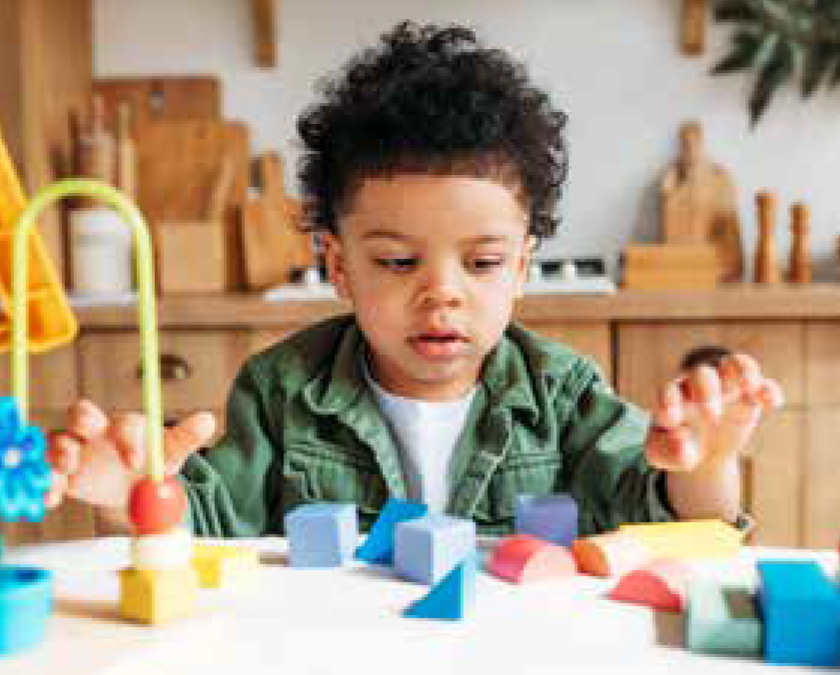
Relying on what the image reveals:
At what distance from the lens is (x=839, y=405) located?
2086 millimetres

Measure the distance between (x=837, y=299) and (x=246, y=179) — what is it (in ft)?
3.88

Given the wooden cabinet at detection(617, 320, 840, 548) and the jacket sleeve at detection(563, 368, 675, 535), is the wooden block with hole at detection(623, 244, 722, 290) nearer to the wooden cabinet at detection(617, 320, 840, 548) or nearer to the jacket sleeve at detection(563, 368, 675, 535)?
the wooden cabinet at detection(617, 320, 840, 548)

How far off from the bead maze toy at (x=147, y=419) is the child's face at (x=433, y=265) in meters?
0.37

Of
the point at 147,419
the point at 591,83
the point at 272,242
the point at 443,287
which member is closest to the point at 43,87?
the point at 272,242

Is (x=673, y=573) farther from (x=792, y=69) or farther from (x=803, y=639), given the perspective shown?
(x=792, y=69)

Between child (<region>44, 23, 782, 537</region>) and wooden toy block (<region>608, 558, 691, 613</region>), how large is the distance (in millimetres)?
248

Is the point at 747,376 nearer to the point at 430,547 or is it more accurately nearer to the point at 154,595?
the point at 430,547

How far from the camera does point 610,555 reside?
69 cm

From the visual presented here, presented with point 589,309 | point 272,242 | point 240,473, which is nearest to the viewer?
point 240,473

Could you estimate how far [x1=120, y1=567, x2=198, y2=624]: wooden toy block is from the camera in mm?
600

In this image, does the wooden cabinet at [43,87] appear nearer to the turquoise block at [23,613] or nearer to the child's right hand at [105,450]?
the child's right hand at [105,450]

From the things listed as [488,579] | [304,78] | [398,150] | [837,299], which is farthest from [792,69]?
[488,579]

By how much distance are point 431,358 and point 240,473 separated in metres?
0.19

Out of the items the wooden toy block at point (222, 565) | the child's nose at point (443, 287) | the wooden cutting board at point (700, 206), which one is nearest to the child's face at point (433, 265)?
the child's nose at point (443, 287)
